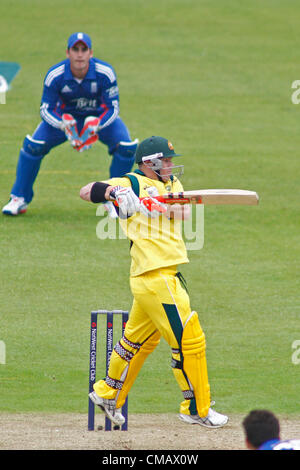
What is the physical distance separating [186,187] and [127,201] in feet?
26.7

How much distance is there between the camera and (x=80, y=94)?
505 inches

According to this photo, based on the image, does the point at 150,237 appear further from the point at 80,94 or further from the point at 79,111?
the point at 79,111

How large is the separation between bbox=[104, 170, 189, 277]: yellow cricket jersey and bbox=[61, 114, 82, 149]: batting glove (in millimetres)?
5279

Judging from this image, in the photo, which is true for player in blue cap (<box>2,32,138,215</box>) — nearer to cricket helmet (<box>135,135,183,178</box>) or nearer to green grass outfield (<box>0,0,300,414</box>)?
green grass outfield (<box>0,0,300,414</box>)

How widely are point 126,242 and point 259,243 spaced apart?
6.31ft

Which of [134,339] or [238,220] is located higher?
[238,220]

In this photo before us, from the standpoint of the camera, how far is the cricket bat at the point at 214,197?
7160 millimetres

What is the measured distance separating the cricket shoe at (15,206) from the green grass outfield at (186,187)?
128 mm

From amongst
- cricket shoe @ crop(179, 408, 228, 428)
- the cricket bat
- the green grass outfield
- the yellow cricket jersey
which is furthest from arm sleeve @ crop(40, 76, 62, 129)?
cricket shoe @ crop(179, 408, 228, 428)

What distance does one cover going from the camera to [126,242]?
43.7ft

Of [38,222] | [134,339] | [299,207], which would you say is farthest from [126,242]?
[134,339]

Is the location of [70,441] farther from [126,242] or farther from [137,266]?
[126,242]

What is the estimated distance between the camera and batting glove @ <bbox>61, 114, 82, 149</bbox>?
12.7 metres

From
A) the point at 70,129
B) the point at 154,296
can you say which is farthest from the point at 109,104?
the point at 154,296
